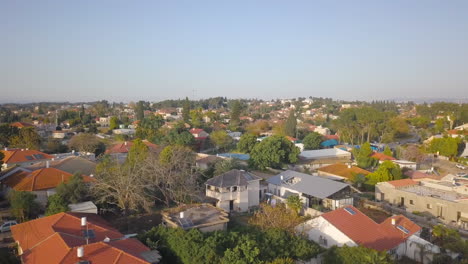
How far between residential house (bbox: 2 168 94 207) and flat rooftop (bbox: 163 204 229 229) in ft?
21.2

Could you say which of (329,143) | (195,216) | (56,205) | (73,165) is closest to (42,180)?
(56,205)

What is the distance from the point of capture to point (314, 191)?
21141 millimetres

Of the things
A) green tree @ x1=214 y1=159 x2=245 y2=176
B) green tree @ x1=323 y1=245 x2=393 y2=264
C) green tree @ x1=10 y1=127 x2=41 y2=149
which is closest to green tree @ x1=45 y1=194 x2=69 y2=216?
green tree @ x1=214 y1=159 x2=245 y2=176

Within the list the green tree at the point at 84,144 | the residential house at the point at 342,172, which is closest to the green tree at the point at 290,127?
the residential house at the point at 342,172

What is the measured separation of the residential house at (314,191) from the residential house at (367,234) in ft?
13.6

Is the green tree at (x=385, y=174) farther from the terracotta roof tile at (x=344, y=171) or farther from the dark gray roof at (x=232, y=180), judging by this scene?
the dark gray roof at (x=232, y=180)

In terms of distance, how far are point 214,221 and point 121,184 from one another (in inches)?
232

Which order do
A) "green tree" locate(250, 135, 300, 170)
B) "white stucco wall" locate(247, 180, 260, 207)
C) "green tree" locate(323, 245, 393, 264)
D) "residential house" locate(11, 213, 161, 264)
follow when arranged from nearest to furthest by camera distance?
"residential house" locate(11, 213, 161, 264), "green tree" locate(323, 245, 393, 264), "white stucco wall" locate(247, 180, 260, 207), "green tree" locate(250, 135, 300, 170)

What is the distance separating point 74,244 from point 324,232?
31.7 feet

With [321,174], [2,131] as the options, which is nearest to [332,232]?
[321,174]

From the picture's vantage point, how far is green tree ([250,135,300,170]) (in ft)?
104

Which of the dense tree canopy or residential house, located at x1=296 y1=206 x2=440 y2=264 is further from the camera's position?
residential house, located at x1=296 y1=206 x2=440 y2=264

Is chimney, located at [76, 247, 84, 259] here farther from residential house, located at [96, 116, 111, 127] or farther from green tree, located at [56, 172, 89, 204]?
residential house, located at [96, 116, 111, 127]

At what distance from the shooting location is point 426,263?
14.2 meters
